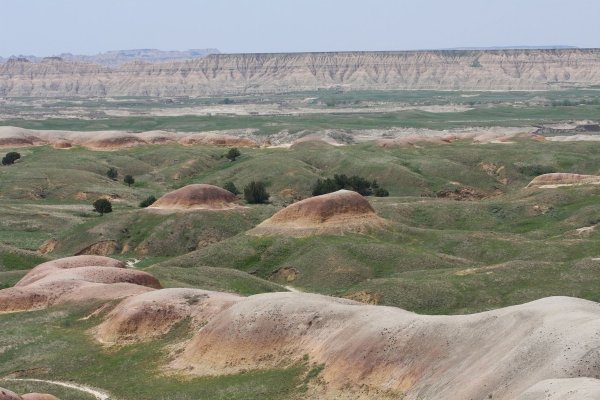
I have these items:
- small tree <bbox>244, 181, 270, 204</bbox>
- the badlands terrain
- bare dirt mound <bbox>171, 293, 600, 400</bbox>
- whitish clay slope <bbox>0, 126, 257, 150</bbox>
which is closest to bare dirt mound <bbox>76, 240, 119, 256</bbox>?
the badlands terrain

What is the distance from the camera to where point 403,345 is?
34406 millimetres

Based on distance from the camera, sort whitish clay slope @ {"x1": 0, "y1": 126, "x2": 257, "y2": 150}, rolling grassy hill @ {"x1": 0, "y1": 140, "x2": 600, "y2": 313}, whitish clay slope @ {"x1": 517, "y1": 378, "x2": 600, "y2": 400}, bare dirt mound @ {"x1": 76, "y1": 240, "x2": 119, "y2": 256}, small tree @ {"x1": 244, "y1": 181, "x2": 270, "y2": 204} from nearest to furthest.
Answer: whitish clay slope @ {"x1": 517, "y1": 378, "x2": 600, "y2": 400}, rolling grassy hill @ {"x1": 0, "y1": 140, "x2": 600, "y2": 313}, bare dirt mound @ {"x1": 76, "y1": 240, "x2": 119, "y2": 256}, small tree @ {"x1": 244, "y1": 181, "x2": 270, "y2": 204}, whitish clay slope @ {"x1": 0, "y1": 126, "x2": 257, "y2": 150}

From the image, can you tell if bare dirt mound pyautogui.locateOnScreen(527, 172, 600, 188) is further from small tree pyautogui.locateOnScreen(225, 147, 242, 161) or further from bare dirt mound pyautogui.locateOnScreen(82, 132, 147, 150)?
bare dirt mound pyautogui.locateOnScreen(82, 132, 147, 150)

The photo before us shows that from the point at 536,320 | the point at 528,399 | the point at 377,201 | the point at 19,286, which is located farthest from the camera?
the point at 377,201

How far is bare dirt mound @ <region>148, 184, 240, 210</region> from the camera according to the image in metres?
92.7

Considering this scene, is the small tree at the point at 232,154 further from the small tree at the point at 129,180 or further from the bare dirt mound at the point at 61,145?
the bare dirt mound at the point at 61,145

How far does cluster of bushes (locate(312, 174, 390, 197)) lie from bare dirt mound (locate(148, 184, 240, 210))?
18.8 metres

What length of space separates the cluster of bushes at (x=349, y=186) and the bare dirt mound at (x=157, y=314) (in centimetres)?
6370

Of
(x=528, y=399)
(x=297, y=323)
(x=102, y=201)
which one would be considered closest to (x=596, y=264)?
(x=297, y=323)

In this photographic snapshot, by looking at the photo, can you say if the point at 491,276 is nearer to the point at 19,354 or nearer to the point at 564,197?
the point at 19,354

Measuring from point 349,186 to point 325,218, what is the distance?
121 feet

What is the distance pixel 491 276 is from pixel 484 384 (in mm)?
31736

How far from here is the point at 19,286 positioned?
5828cm

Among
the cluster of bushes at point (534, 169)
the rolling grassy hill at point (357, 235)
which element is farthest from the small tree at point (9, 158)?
the cluster of bushes at point (534, 169)
